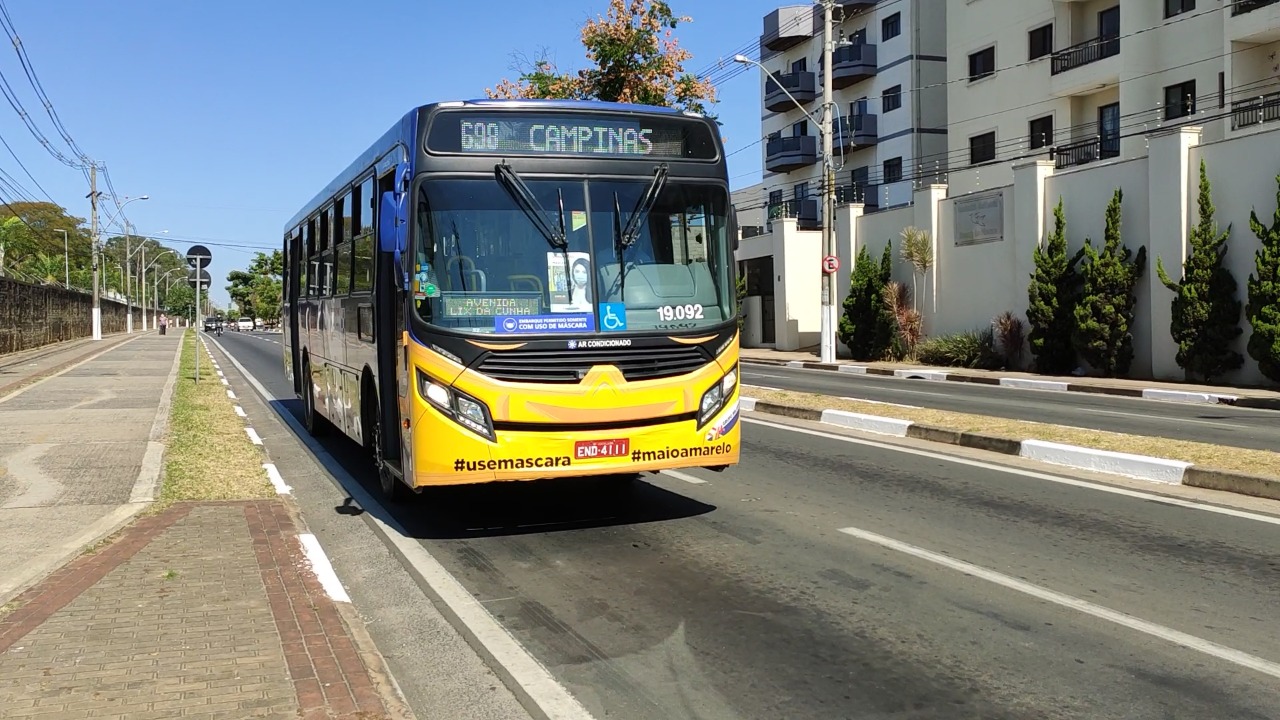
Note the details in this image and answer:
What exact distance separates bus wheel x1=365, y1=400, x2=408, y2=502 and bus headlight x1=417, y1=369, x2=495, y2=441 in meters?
1.65

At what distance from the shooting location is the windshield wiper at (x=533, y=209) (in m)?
7.45

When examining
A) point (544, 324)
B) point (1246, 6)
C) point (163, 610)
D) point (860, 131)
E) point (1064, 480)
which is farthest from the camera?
point (860, 131)

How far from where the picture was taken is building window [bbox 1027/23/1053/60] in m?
33.9

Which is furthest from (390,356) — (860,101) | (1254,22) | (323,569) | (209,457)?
(860,101)

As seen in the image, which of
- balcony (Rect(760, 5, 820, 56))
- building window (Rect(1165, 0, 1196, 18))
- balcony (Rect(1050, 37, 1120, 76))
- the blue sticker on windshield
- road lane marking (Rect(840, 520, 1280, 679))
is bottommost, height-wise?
road lane marking (Rect(840, 520, 1280, 679))

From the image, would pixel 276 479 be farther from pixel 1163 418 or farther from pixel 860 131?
pixel 860 131

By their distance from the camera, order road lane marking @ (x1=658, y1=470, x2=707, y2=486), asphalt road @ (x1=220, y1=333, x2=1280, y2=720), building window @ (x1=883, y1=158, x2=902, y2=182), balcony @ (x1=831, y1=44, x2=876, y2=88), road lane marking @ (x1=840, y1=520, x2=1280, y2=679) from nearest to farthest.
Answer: asphalt road @ (x1=220, y1=333, x2=1280, y2=720)
road lane marking @ (x1=840, y1=520, x2=1280, y2=679)
road lane marking @ (x1=658, y1=470, x2=707, y2=486)
building window @ (x1=883, y1=158, x2=902, y2=182)
balcony @ (x1=831, y1=44, x2=876, y2=88)

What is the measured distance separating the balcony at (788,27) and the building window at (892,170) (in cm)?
843

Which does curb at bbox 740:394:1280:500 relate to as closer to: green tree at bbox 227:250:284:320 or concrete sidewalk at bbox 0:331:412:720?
concrete sidewalk at bbox 0:331:412:720

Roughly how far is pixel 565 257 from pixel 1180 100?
27708 millimetres

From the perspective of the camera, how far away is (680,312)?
25.2 ft

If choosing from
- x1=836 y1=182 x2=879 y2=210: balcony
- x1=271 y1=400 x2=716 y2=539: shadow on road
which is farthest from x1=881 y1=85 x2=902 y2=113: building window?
x1=271 y1=400 x2=716 y2=539: shadow on road

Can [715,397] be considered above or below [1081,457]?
above

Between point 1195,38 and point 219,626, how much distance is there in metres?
30.6
